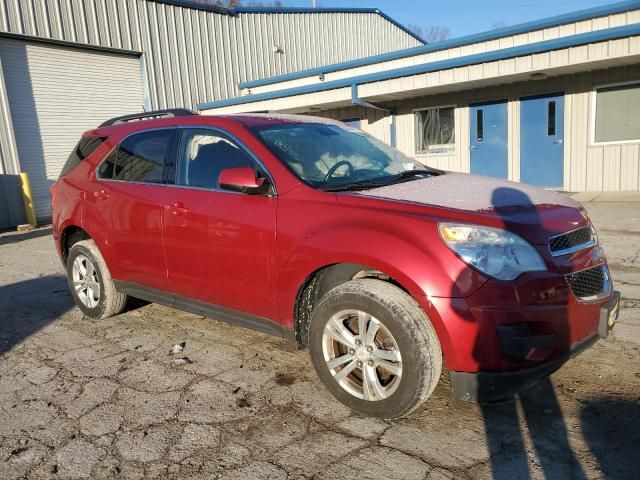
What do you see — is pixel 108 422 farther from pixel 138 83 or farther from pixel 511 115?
pixel 138 83

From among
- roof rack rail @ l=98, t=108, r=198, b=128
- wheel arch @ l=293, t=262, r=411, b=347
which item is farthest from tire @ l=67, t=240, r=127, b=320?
wheel arch @ l=293, t=262, r=411, b=347

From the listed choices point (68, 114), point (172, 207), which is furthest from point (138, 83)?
point (172, 207)

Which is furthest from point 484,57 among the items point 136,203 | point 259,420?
point 259,420

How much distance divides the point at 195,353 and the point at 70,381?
2.88 ft

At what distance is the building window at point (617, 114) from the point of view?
10953 millimetres

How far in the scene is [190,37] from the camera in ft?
55.8

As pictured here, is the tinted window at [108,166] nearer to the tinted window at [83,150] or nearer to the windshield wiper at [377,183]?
the tinted window at [83,150]

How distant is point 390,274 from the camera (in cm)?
277

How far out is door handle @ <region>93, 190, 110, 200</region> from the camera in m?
4.49

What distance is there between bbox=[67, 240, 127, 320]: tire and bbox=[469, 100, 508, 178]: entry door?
1034 cm

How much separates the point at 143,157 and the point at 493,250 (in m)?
3.01

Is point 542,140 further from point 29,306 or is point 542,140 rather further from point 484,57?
point 29,306

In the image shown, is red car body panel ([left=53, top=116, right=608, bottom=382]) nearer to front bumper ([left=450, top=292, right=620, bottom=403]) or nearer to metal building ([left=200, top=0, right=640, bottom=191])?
Answer: front bumper ([left=450, top=292, right=620, bottom=403])

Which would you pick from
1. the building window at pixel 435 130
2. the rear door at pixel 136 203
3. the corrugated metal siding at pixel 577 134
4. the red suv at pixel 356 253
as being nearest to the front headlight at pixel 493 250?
the red suv at pixel 356 253
